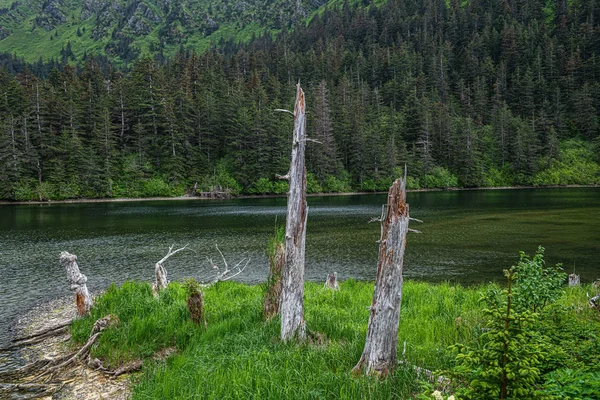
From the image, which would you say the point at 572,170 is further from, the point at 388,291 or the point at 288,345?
the point at 388,291

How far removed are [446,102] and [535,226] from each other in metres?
100

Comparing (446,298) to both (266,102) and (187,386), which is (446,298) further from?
(266,102)

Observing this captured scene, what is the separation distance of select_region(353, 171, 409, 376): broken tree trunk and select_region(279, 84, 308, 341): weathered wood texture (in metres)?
2.37

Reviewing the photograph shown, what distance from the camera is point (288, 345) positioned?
883cm

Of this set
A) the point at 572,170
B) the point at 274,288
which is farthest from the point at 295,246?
the point at 572,170

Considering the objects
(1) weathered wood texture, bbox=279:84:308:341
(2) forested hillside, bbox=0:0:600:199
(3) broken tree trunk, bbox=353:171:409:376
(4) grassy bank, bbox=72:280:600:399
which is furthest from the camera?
(2) forested hillside, bbox=0:0:600:199

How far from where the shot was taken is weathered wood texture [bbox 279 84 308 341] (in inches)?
364

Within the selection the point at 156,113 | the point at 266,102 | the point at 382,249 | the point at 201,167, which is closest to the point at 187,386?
the point at 382,249

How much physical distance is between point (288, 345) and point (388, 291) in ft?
9.56

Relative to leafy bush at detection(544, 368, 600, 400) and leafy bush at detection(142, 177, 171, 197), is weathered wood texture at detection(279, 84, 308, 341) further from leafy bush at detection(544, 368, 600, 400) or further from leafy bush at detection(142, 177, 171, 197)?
leafy bush at detection(142, 177, 171, 197)

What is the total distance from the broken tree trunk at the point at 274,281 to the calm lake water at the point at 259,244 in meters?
9.84

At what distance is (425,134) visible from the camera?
106m

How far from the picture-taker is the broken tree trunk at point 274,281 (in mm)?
10297

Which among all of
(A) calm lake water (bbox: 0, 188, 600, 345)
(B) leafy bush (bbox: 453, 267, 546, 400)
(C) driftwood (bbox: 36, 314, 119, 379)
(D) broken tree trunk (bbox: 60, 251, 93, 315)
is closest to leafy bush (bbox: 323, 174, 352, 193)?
(A) calm lake water (bbox: 0, 188, 600, 345)
